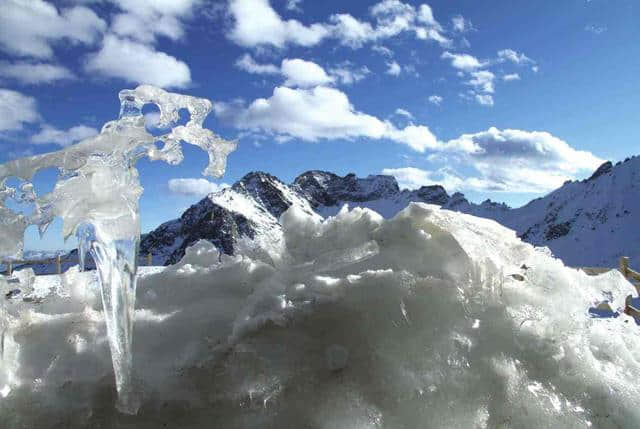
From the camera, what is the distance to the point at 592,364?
2.81 m

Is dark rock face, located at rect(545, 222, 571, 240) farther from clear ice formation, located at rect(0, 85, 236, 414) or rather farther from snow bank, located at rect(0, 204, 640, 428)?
clear ice formation, located at rect(0, 85, 236, 414)

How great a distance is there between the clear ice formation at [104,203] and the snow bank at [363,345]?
0.29 meters

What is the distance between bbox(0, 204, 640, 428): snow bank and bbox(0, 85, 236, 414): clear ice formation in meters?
0.29

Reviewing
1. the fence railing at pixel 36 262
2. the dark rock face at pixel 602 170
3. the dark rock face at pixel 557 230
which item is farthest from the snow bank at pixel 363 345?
the dark rock face at pixel 602 170

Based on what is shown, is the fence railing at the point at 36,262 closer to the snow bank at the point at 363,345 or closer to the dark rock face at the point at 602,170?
the snow bank at the point at 363,345

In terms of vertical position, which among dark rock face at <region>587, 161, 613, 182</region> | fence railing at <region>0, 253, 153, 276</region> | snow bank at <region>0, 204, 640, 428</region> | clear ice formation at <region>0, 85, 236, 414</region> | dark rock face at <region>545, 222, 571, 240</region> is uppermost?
dark rock face at <region>587, 161, 613, 182</region>

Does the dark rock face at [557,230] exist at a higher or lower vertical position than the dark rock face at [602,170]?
lower

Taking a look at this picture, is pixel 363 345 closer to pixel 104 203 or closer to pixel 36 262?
pixel 104 203

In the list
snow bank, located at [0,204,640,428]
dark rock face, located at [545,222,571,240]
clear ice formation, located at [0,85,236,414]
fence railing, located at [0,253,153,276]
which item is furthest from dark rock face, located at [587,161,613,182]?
clear ice formation, located at [0,85,236,414]

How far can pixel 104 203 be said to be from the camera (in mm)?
2645

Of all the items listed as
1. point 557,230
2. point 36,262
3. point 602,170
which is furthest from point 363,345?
point 602,170

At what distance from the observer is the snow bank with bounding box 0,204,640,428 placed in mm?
2457

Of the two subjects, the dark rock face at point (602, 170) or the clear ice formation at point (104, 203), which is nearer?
the clear ice formation at point (104, 203)

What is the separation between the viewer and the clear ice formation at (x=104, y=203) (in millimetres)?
2596
